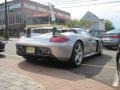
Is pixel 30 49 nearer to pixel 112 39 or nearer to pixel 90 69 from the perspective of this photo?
pixel 90 69

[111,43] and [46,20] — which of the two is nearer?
[111,43]

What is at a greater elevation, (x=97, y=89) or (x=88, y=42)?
(x=88, y=42)

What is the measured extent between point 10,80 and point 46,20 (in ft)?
181

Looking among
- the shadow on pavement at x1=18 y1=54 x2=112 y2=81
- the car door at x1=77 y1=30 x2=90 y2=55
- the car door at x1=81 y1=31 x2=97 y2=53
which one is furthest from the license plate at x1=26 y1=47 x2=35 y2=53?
the car door at x1=81 y1=31 x2=97 y2=53

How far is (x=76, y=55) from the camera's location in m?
6.86

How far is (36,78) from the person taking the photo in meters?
5.32

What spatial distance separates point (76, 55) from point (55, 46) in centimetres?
78

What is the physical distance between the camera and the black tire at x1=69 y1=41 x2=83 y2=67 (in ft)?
21.9

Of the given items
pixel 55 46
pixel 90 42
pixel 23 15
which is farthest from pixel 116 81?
pixel 23 15

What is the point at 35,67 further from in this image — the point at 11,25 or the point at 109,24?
the point at 109,24

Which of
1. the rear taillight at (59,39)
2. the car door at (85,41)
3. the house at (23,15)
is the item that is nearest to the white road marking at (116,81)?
the rear taillight at (59,39)

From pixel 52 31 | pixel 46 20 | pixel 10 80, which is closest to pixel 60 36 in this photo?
pixel 52 31

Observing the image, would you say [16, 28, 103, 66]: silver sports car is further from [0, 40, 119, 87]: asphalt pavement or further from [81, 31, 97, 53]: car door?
[81, 31, 97, 53]: car door

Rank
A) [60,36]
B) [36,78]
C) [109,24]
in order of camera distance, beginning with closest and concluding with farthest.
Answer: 1. [36,78]
2. [60,36]
3. [109,24]
